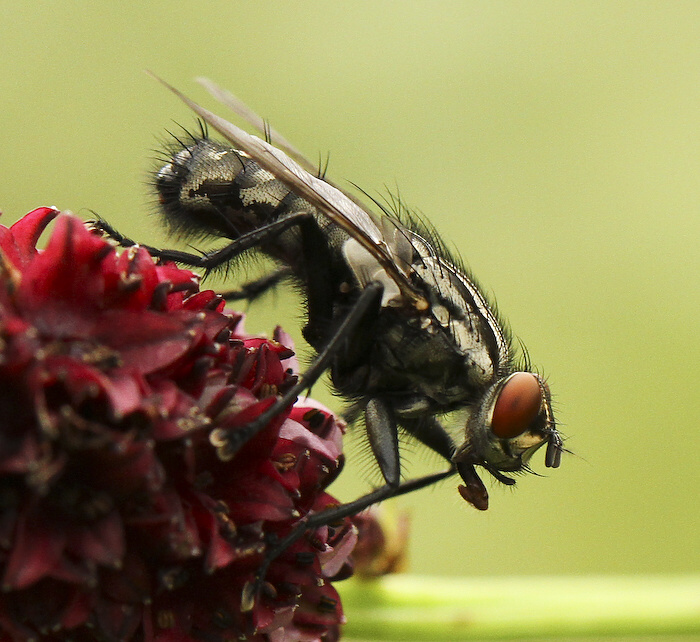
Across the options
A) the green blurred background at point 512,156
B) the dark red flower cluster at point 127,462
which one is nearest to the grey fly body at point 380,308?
the dark red flower cluster at point 127,462

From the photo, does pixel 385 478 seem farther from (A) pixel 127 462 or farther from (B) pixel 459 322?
(A) pixel 127 462

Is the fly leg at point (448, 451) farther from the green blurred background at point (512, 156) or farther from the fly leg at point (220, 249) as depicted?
the green blurred background at point (512, 156)

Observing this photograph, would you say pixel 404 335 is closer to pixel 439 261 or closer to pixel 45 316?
pixel 439 261

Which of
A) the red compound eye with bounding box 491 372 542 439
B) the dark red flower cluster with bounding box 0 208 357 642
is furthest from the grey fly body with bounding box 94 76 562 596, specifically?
the dark red flower cluster with bounding box 0 208 357 642

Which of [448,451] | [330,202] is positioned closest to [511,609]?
[448,451]

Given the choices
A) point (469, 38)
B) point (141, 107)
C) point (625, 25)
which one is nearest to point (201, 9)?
point (141, 107)
